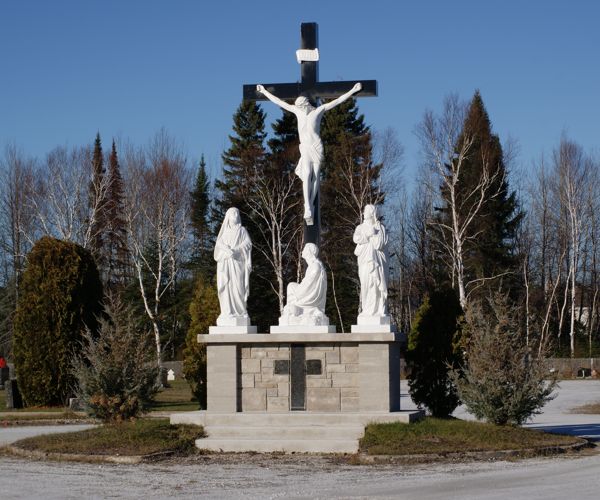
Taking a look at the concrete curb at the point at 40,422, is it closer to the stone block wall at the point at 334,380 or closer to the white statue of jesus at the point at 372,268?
the stone block wall at the point at 334,380

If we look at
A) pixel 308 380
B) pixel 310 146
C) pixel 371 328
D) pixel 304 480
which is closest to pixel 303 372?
pixel 308 380

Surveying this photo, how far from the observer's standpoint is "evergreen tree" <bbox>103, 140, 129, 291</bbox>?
49.5 meters

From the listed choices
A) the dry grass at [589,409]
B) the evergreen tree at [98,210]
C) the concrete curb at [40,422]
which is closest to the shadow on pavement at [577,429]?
the dry grass at [589,409]

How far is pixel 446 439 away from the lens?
15.0m

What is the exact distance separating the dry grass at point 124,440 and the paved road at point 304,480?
2.20 ft

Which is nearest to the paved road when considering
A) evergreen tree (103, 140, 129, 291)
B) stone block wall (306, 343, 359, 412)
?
stone block wall (306, 343, 359, 412)

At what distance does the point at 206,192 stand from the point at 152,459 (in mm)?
41968

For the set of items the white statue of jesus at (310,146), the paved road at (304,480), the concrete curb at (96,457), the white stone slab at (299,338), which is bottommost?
the paved road at (304,480)

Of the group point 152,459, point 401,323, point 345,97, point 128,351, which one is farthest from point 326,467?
point 401,323

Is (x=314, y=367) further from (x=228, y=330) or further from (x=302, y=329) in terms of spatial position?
(x=228, y=330)

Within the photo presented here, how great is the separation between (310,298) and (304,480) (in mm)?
4786

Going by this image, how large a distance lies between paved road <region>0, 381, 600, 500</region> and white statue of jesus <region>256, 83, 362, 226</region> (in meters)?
4.89

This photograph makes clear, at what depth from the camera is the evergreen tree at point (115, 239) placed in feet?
163

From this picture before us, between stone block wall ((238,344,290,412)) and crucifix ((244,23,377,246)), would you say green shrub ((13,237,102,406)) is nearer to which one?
stone block wall ((238,344,290,412))
